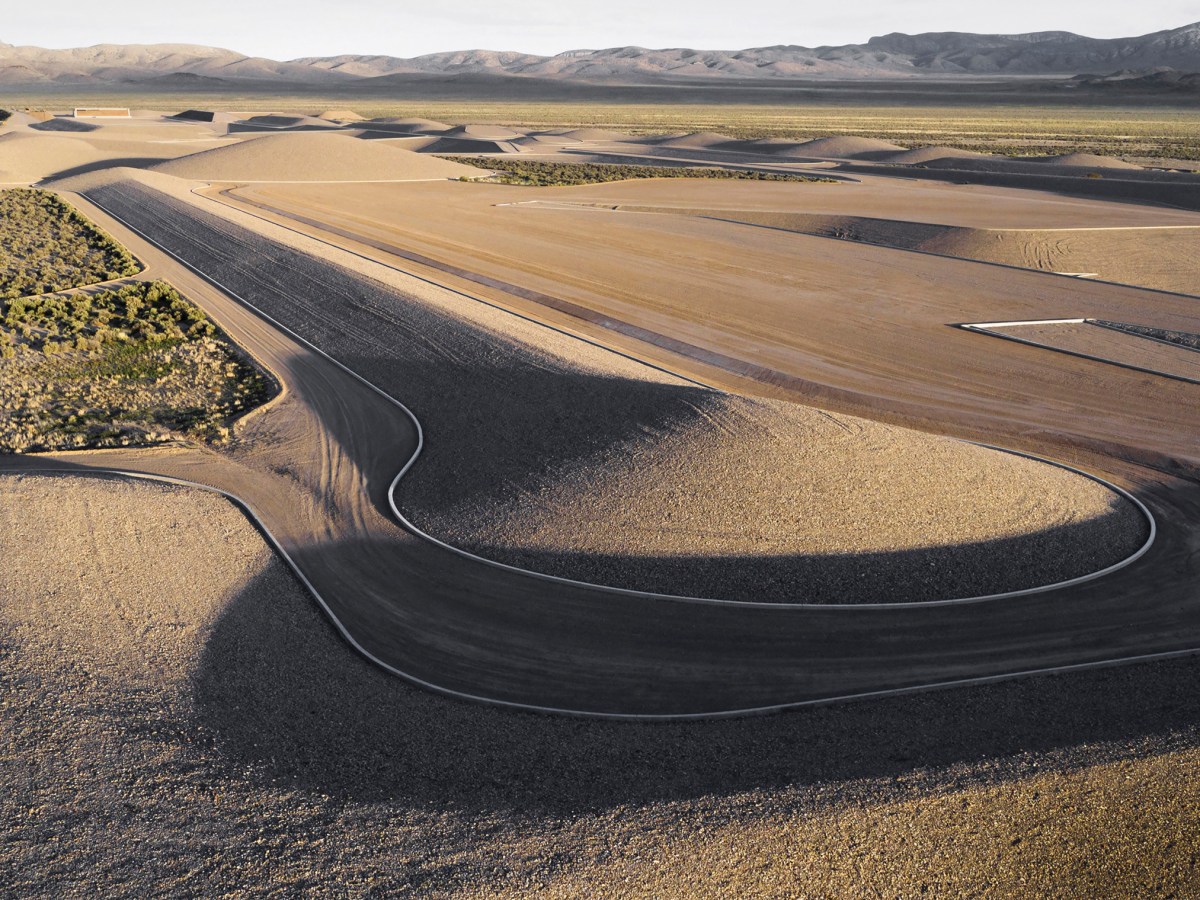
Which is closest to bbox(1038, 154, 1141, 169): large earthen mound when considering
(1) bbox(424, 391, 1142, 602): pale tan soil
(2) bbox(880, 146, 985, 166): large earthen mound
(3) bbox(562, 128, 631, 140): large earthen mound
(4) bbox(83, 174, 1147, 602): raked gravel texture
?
(2) bbox(880, 146, 985, 166): large earthen mound

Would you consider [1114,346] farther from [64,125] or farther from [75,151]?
[64,125]

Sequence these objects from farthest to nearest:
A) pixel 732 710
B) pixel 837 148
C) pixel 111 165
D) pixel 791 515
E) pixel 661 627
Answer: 1. pixel 837 148
2. pixel 111 165
3. pixel 791 515
4. pixel 661 627
5. pixel 732 710

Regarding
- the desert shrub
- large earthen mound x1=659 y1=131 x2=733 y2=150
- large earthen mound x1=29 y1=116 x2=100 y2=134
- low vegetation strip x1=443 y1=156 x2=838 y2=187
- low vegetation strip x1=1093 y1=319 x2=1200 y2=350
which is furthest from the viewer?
large earthen mound x1=29 y1=116 x2=100 y2=134

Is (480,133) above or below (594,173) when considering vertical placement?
above

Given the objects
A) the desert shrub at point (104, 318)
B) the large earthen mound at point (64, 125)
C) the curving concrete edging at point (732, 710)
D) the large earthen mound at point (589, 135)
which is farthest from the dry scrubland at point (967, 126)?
the curving concrete edging at point (732, 710)

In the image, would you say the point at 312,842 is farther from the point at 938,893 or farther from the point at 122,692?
the point at 938,893

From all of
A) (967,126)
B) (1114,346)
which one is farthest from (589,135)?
(1114,346)

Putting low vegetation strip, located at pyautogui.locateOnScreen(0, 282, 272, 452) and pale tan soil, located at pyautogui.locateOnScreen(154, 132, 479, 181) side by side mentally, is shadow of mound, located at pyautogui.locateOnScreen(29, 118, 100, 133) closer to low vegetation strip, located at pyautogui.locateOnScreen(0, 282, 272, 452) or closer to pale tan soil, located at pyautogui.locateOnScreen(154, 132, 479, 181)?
pale tan soil, located at pyautogui.locateOnScreen(154, 132, 479, 181)
